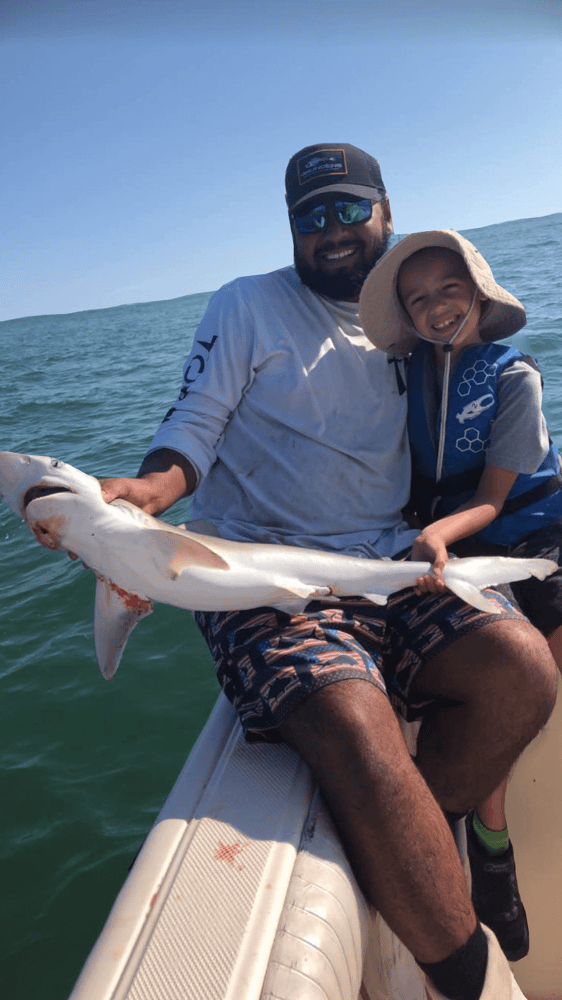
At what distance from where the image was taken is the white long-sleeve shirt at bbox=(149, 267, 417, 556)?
2859 mm

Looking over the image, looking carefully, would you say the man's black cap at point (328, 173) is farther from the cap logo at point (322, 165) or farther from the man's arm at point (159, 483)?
the man's arm at point (159, 483)

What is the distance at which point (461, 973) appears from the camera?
1.81m

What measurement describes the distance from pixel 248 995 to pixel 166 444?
74.0 inches

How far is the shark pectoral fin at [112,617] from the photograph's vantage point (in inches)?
91.0

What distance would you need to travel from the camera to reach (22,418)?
15383 mm

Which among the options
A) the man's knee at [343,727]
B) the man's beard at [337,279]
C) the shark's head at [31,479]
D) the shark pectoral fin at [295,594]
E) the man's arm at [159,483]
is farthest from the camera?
the man's beard at [337,279]

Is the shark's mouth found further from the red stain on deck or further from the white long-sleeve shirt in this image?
the red stain on deck

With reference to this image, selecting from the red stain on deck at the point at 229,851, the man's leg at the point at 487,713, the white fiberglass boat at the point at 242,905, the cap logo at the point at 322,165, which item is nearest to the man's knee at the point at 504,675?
the man's leg at the point at 487,713

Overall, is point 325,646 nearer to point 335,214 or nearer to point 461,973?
point 461,973

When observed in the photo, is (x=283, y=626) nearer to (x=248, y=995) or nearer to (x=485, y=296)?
(x=248, y=995)

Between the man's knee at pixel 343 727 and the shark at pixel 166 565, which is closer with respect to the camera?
the man's knee at pixel 343 727

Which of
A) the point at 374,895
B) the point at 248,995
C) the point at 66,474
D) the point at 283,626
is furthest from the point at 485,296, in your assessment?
the point at 248,995

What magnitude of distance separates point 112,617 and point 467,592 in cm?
128

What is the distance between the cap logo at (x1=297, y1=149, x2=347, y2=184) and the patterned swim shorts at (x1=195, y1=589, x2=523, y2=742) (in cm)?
193
